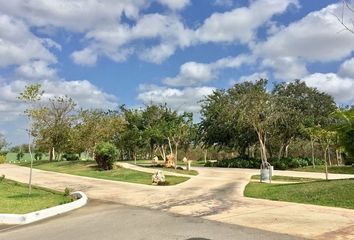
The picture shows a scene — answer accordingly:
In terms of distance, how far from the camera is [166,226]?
390 inches

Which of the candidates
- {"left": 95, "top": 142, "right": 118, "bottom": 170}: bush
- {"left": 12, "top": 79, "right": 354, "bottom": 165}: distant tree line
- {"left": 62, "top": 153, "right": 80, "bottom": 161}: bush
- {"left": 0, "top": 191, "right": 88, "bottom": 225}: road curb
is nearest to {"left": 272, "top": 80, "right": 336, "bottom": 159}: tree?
{"left": 12, "top": 79, "right": 354, "bottom": 165}: distant tree line

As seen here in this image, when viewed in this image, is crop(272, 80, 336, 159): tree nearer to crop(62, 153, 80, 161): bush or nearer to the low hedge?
the low hedge

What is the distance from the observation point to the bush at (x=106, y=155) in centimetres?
3020

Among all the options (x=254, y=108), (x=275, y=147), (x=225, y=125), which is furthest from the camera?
(x=275, y=147)

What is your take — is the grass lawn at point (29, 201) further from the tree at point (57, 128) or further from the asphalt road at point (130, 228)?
the tree at point (57, 128)

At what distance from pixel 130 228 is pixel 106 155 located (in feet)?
68.2

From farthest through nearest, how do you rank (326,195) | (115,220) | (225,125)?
(225,125), (326,195), (115,220)

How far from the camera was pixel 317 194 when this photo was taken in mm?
13391

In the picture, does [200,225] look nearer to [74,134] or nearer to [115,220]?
[115,220]

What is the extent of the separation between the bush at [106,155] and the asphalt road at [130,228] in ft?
58.6

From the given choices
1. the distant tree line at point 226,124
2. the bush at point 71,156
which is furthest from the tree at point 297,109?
the bush at point 71,156

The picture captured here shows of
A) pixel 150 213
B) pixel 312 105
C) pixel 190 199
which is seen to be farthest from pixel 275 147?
pixel 150 213

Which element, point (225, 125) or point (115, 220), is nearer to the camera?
point (115, 220)

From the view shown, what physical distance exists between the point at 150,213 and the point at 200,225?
2.38m
